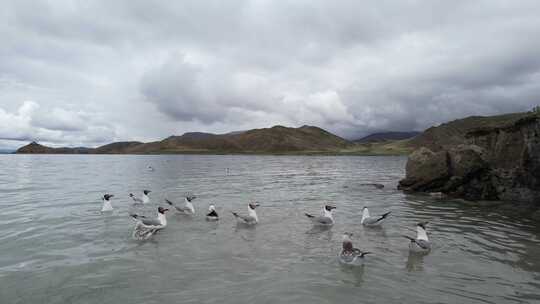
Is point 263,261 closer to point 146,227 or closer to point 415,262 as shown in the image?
point 415,262

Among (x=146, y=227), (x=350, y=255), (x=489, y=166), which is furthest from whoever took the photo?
(x=489, y=166)

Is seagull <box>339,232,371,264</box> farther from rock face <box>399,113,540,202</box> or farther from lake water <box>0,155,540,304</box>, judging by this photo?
rock face <box>399,113,540,202</box>

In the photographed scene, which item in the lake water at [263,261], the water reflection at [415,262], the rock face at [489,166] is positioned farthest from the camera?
the rock face at [489,166]

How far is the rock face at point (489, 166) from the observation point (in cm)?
2234

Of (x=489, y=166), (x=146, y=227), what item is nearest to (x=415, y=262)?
(x=146, y=227)

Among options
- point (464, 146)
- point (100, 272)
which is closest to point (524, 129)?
point (464, 146)

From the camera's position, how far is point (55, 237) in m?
14.7

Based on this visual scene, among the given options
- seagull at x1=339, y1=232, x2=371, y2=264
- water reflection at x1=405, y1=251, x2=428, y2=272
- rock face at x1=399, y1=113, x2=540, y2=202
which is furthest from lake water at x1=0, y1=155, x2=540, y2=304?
rock face at x1=399, y1=113, x2=540, y2=202

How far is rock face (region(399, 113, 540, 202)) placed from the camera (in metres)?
22.3

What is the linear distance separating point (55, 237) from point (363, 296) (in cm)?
1300

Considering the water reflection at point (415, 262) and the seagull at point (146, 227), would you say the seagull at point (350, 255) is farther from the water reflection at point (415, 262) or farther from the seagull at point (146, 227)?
the seagull at point (146, 227)

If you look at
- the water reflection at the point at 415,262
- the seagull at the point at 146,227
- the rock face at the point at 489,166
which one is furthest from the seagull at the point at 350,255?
the rock face at the point at 489,166

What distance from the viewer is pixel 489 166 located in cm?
2681

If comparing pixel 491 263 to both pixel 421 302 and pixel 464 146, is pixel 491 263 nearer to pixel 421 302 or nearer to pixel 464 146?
pixel 421 302
